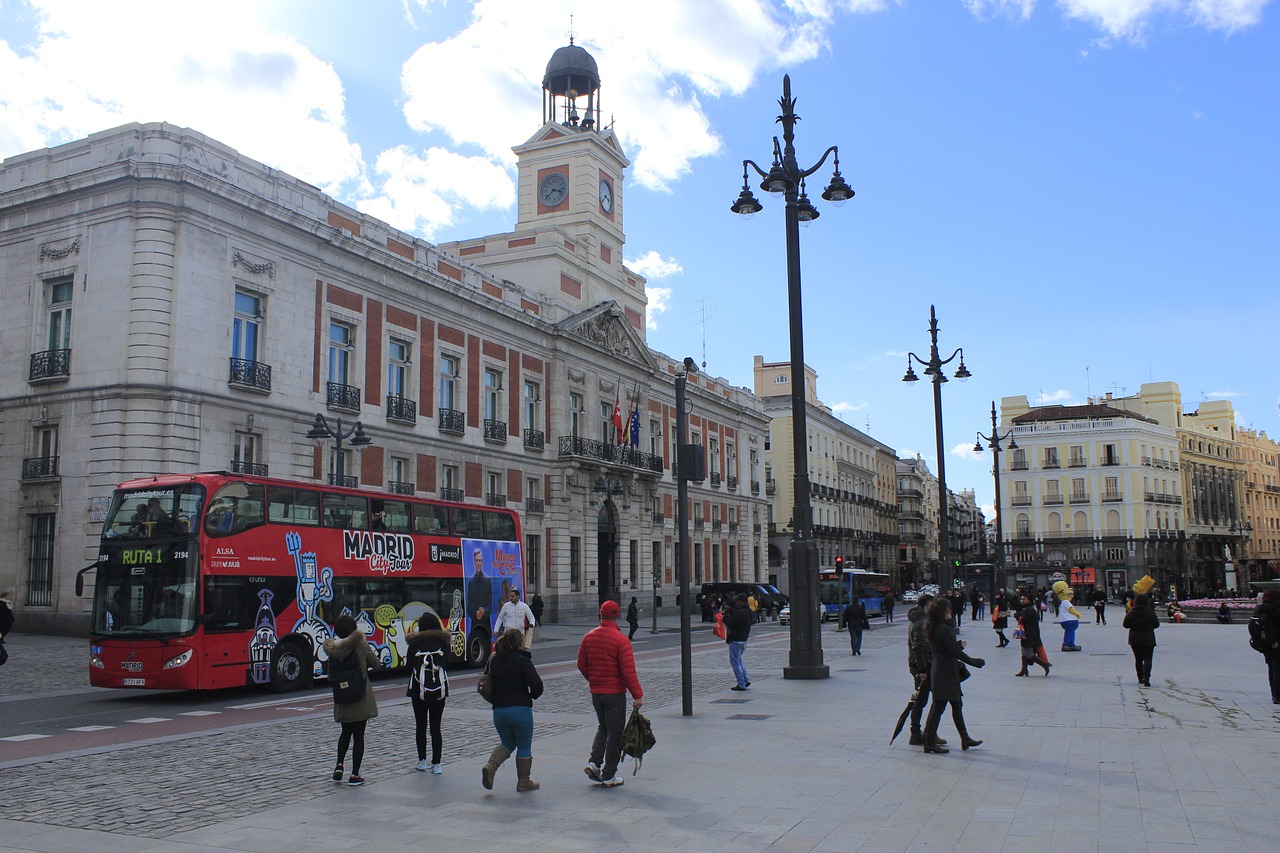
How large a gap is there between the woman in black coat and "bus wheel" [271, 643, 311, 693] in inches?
473

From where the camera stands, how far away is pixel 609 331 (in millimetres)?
51656

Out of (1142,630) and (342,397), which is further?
(342,397)

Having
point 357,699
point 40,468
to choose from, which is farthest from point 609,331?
point 357,699

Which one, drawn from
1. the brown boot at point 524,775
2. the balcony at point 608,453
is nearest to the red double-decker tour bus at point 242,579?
the brown boot at point 524,775

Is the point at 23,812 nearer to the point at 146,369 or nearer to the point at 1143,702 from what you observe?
the point at 1143,702

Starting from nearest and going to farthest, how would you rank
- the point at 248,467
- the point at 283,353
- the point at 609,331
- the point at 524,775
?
the point at 524,775 → the point at 248,467 → the point at 283,353 → the point at 609,331

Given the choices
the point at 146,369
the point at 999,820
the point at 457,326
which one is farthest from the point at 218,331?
the point at 999,820

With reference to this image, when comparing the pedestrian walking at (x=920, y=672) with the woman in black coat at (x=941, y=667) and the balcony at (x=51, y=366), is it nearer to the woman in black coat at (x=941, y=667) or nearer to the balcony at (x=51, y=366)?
the woman in black coat at (x=941, y=667)

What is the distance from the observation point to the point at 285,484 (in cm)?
1902

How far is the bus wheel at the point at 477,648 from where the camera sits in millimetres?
23578

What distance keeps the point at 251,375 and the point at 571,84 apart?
102 ft

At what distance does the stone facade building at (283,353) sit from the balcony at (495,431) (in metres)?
0.08

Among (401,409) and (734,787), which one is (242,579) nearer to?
(734,787)

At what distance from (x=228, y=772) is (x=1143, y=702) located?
40.2ft
